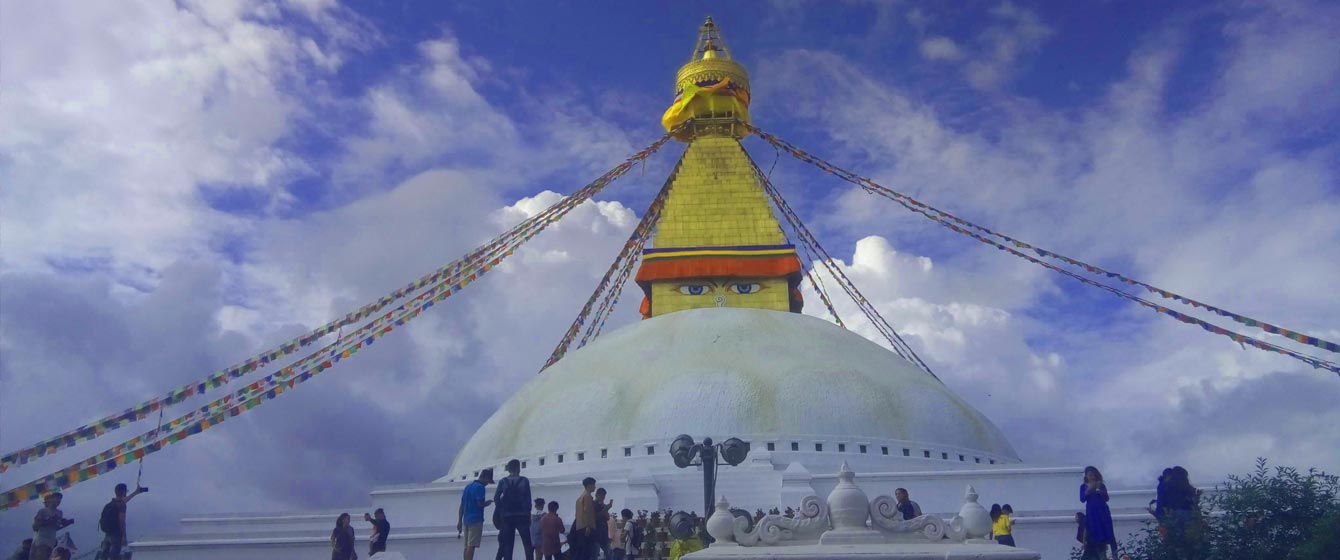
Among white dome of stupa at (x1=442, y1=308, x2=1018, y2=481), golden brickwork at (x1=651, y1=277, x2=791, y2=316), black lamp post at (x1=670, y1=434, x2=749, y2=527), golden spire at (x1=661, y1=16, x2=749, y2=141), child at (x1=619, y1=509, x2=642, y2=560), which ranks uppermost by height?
golden spire at (x1=661, y1=16, x2=749, y2=141)

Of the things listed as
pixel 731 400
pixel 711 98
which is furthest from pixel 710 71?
pixel 731 400

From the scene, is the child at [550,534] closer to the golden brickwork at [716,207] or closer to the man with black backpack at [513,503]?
the man with black backpack at [513,503]

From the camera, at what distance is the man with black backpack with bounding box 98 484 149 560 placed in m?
8.36

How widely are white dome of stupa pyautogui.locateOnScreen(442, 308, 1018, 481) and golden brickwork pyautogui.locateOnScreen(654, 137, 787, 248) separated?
5.87 metres

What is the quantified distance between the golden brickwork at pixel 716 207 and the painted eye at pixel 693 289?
0.90 metres

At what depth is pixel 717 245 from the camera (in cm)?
2164

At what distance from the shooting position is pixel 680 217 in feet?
72.7

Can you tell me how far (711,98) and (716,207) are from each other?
373 cm

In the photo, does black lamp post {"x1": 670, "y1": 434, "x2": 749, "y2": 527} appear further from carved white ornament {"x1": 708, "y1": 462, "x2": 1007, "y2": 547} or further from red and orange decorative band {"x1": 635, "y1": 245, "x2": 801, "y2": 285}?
red and orange decorative band {"x1": 635, "y1": 245, "x2": 801, "y2": 285}

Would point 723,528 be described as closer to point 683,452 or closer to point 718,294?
point 683,452

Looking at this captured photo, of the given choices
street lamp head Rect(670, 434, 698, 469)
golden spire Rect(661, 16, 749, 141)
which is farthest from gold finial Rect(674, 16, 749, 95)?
street lamp head Rect(670, 434, 698, 469)

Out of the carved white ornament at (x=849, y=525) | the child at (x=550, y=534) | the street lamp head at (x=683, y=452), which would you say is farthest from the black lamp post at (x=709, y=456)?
the carved white ornament at (x=849, y=525)

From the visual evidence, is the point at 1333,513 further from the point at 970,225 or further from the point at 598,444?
the point at 970,225

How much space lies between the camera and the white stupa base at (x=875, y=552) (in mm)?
4668
